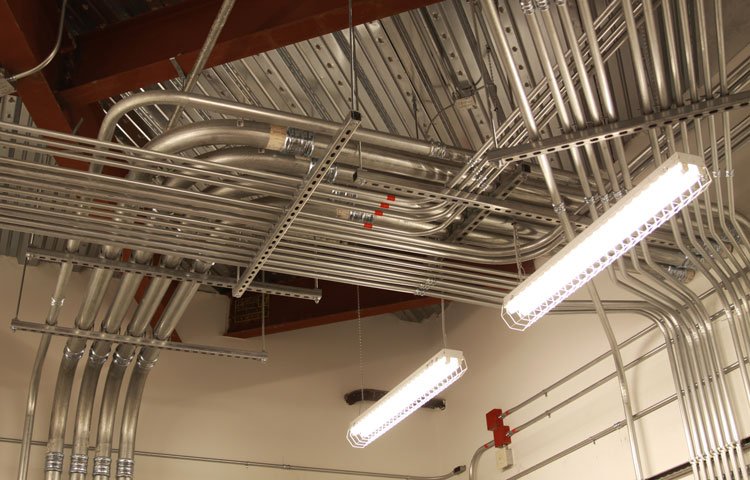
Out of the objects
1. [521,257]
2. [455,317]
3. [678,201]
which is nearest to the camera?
[678,201]

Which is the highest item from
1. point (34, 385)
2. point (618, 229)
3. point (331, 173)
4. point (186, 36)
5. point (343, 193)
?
point (186, 36)

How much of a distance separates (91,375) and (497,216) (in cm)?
297

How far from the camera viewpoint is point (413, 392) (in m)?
4.39

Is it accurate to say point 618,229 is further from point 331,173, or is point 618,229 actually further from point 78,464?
point 78,464

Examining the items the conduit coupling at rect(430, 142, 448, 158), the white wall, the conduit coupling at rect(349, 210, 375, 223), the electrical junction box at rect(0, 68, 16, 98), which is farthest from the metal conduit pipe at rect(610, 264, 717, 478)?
the electrical junction box at rect(0, 68, 16, 98)

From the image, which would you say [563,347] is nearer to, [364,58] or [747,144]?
[747,144]

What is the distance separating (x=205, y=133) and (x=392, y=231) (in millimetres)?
1108

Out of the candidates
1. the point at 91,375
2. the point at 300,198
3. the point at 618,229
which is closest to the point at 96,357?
the point at 91,375

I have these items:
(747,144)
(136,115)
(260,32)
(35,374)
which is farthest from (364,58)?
(35,374)

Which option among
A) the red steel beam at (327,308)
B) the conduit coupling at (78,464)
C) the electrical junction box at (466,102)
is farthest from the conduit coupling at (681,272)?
the conduit coupling at (78,464)

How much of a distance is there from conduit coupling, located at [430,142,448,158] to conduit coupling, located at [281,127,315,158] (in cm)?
67

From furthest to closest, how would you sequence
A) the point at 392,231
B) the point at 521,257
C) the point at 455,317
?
1. the point at 455,317
2. the point at 521,257
3. the point at 392,231

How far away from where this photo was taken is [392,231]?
409 cm

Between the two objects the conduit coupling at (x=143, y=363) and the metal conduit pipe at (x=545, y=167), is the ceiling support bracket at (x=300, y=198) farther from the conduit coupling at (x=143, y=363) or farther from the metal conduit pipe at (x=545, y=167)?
the conduit coupling at (x=143, y=363)
